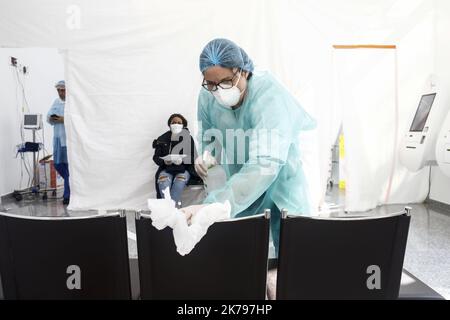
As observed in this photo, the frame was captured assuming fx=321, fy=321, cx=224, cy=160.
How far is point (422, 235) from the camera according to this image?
285cm

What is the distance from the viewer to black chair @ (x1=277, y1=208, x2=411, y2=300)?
2.70 ft

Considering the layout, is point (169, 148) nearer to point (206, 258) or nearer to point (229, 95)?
point (229, 95)

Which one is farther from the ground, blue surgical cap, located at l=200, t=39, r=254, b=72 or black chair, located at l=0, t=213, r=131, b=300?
blue surgical cap, located at l=200, t=39, r=254, b=72

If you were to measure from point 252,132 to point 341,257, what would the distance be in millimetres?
599

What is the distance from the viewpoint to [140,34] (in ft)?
11.5

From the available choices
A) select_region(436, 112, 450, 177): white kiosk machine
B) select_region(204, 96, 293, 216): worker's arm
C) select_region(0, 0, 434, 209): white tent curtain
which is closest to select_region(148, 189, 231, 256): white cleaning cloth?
select_region(204, 96, 293, 216): worker's arm

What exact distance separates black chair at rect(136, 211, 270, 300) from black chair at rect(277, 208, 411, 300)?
0.06 m

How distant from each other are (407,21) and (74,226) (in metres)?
4.07

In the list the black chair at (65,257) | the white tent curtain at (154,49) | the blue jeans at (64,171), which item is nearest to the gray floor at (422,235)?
the blue jeans at (64,171)

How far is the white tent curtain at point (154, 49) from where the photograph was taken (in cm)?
344

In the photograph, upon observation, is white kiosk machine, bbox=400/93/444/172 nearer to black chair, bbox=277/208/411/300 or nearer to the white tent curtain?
the white tent curtain

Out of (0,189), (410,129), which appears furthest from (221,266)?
(0,189)

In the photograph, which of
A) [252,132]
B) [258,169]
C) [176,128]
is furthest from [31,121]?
[258,169]
